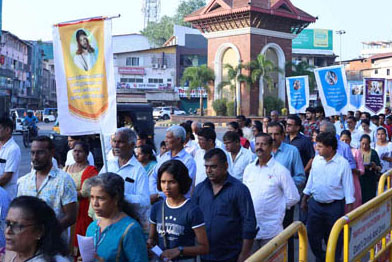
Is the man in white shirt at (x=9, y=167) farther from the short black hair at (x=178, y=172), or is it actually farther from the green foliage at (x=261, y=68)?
the green foliage at (x=261, y=68)

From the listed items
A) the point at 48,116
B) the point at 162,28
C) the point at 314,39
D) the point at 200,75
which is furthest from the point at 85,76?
the point at 314,39

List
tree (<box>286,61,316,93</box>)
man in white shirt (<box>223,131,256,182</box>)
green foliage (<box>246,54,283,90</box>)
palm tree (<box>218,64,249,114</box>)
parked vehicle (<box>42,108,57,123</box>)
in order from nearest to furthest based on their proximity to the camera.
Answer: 1. man in white shirt (<box>223,131,256,182</box>)
2. green foliage (<box>246,54,283,90</box>)
3. palm tree (<box>218,64,249,114</box>)
4. tree (<box>286,61,316,93</box>)
5. parked vehicle (<box>42,108,57,123</box>)

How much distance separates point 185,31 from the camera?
2462 inches

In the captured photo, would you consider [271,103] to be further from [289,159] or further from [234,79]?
[289,159]

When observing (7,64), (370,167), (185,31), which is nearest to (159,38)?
(185,31)

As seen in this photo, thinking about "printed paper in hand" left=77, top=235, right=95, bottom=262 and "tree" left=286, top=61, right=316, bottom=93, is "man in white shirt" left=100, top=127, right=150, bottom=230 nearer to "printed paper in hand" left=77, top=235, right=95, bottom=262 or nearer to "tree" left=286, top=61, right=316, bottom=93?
"printed paper in hand" left=77, top=235, right=95, bottom=262

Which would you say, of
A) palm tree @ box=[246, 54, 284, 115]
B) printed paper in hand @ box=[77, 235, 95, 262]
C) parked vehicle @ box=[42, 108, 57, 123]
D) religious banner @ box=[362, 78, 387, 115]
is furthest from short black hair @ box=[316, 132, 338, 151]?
parked vehicle @ box=[42, 108, 57, 123]

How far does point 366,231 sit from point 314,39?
74.1 m

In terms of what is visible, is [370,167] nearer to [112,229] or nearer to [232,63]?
[112,229]

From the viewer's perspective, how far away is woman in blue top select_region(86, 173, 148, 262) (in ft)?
9.03

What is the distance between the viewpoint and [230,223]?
3.70m

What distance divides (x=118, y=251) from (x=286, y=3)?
38.2m

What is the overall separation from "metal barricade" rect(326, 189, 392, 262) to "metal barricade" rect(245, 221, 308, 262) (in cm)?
18

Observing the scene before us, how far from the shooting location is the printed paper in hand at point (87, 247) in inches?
104
